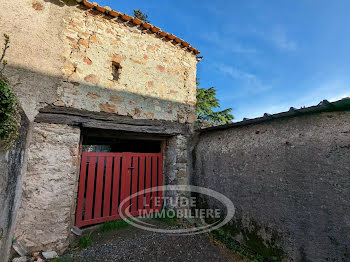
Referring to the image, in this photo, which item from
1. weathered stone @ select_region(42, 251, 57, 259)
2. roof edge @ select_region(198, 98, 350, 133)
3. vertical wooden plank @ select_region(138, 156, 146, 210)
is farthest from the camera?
vertical wooden plank @ select_region(138, 156, 146, 210)

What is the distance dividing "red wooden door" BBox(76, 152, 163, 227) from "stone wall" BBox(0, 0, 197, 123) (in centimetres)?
106

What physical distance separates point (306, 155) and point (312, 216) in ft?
2.58

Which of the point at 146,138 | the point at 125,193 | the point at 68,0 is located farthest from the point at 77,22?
the point at 125,193

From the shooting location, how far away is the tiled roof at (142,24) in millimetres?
3459

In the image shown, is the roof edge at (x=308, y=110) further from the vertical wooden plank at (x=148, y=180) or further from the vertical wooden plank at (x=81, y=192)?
the vertical wooden plank at (x=81, y=192)

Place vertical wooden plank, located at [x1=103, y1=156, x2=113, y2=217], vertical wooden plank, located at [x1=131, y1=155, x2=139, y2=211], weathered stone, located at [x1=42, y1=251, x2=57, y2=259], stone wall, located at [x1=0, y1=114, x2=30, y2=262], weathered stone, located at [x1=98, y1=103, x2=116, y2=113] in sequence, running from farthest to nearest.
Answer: vertical wooden plank, located at [x1=131, y1=155, x2=139, y2=211]
vertical wooden plank, located at [x1=103, y1=156, x2=113, y2=217]
weathered stone, located at [x1=98, y1=103, x2=116, y2=113]
weathered stone, located at [x1=42, y1=251, x2=57, y2=259]
stone wall, located at [x1=0, y1=114, x2=30, y2=262]

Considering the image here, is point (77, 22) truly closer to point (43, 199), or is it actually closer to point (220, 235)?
point (43, 199)

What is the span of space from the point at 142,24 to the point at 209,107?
6393 millimetres

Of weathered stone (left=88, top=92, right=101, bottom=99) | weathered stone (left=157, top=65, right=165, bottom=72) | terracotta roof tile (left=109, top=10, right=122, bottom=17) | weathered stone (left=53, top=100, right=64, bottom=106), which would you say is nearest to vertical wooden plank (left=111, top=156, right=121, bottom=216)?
weathered stone (left=88, top=92, right=101, bottom=99)

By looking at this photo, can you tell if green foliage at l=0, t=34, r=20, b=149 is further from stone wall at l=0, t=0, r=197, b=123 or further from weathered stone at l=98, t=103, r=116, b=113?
weathered stone at l=98, t=103, r=116, b=113

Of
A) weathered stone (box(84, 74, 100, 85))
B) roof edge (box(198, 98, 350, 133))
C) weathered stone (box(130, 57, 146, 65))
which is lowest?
roof edge (box(198, 98, 350, 133))

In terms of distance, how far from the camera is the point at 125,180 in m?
3.84

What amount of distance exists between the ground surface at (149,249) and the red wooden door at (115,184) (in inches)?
18.2
